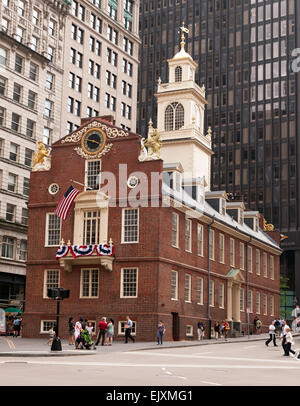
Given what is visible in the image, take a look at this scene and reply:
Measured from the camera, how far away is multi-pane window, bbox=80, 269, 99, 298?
4591 centimetres

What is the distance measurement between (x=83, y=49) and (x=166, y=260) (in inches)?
1618

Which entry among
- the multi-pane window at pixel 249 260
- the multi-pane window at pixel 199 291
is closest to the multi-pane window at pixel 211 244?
the multi-pane window at pixel 199 291

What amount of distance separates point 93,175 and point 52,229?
497 cm

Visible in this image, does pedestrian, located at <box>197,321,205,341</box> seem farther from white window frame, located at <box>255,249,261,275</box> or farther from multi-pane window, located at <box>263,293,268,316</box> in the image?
multi-pane window, located at <box>263,293,268,316</box>

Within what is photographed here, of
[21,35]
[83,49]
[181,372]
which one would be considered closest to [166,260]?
[181,372]

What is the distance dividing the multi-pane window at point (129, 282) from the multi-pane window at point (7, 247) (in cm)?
2327

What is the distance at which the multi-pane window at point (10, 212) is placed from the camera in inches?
2606

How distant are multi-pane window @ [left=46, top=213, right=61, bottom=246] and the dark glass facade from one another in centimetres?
5842

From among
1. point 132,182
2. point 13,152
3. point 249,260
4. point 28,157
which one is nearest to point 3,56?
point 13,152

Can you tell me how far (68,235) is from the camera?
46.8 meters

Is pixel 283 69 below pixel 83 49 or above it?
above

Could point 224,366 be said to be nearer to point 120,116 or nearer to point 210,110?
point 120,116

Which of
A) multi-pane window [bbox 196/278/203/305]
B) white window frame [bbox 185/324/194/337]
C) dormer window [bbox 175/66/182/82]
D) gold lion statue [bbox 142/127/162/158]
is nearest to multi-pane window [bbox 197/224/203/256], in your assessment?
multi-pane window [bbox 196/278/203/305]

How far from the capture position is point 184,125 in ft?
204
